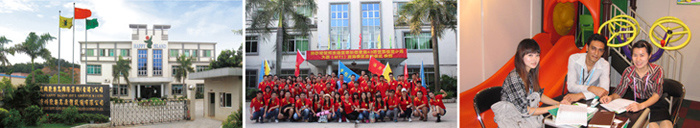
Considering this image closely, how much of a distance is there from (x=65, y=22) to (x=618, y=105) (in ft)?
20.9

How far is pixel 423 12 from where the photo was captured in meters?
4.16

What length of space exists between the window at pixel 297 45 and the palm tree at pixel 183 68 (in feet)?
5.69

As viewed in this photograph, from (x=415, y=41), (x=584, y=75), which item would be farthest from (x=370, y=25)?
(x=584, y=75)

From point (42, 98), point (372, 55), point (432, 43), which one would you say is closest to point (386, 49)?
point (372, 55)

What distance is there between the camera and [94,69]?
573 centimetres

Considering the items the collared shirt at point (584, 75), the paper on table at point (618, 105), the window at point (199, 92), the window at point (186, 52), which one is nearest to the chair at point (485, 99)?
the collared shirt at point (584, 75)

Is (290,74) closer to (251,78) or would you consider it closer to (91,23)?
(251,78)

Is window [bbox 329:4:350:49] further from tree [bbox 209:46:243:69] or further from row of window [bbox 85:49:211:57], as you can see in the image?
row of window [bbox 85:49:211:57]

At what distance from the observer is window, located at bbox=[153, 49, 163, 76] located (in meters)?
5.72

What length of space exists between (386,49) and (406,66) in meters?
0.28

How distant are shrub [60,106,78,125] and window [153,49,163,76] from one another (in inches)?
44.8

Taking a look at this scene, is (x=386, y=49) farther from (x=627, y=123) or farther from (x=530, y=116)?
(x=627, y=123)

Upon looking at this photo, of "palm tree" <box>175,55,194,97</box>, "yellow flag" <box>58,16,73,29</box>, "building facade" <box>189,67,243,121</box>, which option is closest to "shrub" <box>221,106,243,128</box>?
"building facade" <box>189,67,243,121</box>

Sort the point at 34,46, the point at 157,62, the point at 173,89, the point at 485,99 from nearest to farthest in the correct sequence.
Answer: the point at 485,99 < the point at 34,46 < the point at 157,62 < the point at 173,89
